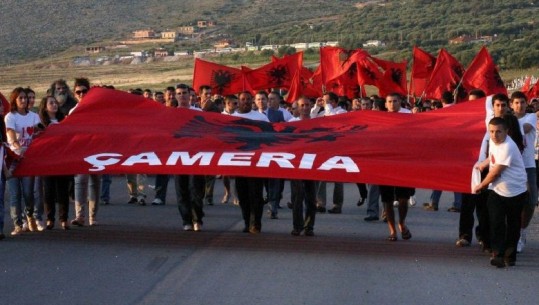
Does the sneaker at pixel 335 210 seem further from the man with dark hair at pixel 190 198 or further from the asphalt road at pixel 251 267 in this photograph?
the man with dark hair at pixel 190 198

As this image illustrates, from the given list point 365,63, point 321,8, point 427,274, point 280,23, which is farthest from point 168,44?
point 427,274

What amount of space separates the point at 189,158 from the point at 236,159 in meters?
0.56

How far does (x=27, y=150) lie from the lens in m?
14.1

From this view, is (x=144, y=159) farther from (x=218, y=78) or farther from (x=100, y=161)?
(x=218, y=78)

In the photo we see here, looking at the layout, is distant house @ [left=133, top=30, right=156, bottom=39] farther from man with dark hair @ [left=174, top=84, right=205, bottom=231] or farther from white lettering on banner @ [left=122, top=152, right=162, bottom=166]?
white lettering on banner @ [left=122, top=152, right=162, bottom=166]

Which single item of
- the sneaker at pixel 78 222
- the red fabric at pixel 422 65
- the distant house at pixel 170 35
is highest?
the red fabric at pixel 422 65

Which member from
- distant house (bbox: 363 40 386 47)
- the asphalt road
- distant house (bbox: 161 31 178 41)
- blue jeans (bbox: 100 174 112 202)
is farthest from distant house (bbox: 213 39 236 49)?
the asphalt road

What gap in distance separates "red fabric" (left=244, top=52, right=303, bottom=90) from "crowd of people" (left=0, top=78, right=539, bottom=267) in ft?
36.2

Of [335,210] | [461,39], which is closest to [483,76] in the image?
[335,210]

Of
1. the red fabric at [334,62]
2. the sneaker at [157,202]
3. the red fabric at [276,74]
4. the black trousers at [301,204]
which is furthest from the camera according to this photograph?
the red fabric at [334,62]

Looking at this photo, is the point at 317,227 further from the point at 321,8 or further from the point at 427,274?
the point at 321,8

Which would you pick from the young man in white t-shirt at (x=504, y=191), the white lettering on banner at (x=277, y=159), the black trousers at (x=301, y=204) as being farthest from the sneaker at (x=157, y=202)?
the young man in white t-shirt at (x=504, y=191)

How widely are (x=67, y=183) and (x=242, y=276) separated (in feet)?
14.0

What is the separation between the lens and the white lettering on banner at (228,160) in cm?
1323
